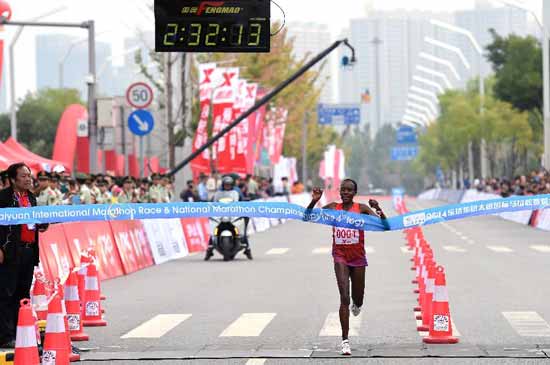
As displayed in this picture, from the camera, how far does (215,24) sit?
17.4 m

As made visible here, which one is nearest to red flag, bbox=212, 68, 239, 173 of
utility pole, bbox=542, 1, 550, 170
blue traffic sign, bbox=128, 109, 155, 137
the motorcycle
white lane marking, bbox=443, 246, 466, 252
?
blue traffic sign, bbox=128, 109, 155, 137

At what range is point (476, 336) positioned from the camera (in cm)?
1488

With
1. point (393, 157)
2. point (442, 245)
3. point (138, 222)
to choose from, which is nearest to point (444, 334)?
point (138, 222)

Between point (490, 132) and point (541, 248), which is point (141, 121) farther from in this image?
point (490, 132)

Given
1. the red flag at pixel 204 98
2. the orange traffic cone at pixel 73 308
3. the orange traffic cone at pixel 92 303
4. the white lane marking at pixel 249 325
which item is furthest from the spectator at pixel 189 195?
the orange traffic cone at pixel 73 308

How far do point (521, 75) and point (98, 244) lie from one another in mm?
47969

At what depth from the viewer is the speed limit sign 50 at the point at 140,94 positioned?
34406mm

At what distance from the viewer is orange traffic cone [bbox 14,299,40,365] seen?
1162cm

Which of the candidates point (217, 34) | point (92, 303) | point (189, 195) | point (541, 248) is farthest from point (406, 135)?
point (92, 303)

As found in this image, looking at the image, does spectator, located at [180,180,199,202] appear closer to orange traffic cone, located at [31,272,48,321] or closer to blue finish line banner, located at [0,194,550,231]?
blue finish line banner, located at [0,194,550,231]

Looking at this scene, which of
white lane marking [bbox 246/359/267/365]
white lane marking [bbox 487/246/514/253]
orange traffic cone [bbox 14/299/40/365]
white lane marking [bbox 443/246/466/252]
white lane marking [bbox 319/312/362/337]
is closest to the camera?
orange traffic cone [bbox 14/299/40/365]

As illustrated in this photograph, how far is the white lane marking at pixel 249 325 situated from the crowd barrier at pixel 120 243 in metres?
2.12

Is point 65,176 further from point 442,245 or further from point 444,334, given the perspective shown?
point 444,334

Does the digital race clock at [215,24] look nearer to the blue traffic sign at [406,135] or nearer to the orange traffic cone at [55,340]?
the orange traffic cone at [55,340]
